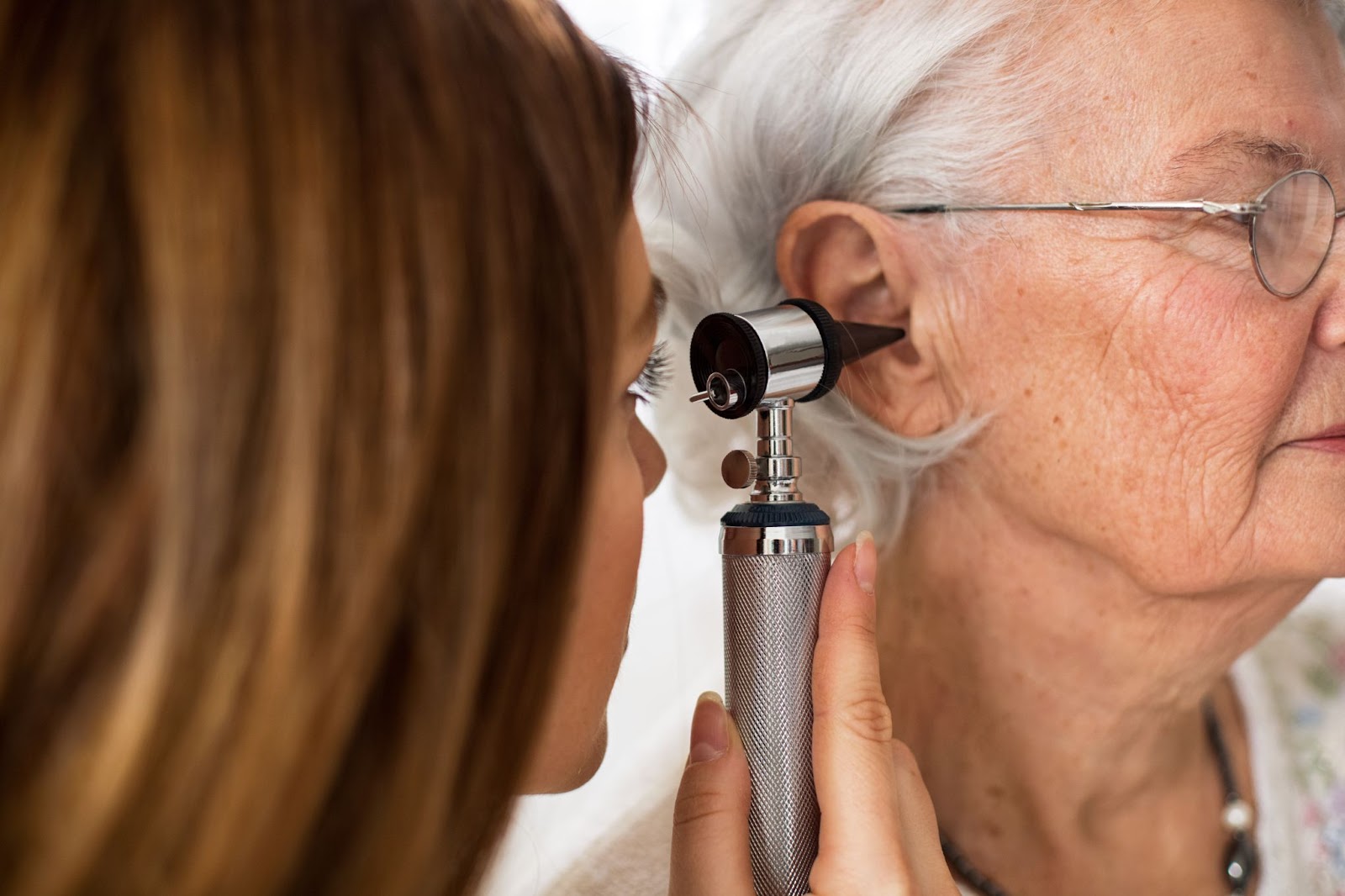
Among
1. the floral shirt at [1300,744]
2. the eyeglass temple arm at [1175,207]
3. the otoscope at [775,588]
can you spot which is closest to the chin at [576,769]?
the otoscope at [775,588]

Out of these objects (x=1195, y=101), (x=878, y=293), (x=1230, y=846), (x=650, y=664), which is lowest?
(x=1230, y=846)

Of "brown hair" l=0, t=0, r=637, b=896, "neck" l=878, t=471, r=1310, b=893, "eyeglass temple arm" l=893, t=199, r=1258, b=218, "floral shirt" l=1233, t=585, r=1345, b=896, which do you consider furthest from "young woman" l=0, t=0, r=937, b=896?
"floral shirt" l=1233, t=585, r=1345, b=896

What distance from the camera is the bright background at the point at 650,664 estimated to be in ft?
4.36

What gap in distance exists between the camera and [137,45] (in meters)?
0.54

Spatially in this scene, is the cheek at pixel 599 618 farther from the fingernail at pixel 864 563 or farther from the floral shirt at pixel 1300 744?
the floral shirt at pixel 1300 744

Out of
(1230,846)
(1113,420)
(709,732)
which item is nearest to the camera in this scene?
(709,732)

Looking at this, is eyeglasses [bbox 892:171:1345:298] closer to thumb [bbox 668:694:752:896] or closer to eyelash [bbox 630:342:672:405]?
eyelash [bbox 630:342:672:405]

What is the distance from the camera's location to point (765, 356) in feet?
2.97

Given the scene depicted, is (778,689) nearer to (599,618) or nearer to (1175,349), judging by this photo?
(599,618)

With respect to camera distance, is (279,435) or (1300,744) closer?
(279,435)

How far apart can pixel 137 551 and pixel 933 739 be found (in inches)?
38.3

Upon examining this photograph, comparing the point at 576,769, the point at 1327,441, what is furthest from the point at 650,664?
the point at 1327,441

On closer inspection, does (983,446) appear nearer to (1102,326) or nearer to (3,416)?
(1102,326)

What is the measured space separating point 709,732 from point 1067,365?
1.57ft
